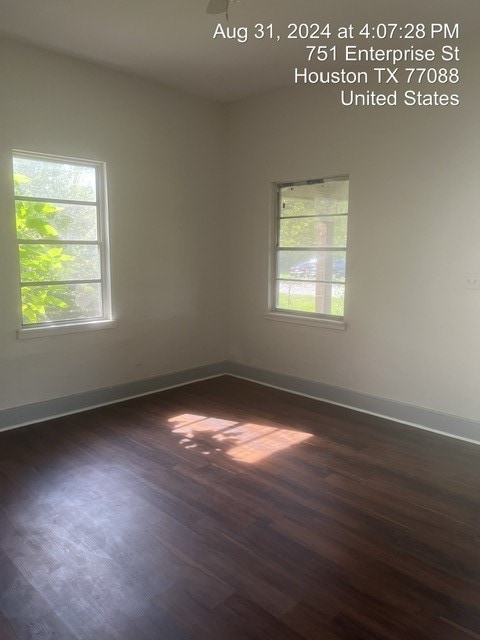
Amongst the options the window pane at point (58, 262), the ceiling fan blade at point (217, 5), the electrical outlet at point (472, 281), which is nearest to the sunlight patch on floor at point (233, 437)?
the window pane at point (58, 262)

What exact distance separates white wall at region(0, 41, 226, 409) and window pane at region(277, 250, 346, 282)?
31.9 inches

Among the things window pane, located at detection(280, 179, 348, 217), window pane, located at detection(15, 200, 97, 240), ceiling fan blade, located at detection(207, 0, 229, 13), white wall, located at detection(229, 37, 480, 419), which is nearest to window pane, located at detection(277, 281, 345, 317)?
white wall, located at detection(229, 37, 480, 419)

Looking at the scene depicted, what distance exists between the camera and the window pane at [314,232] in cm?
442

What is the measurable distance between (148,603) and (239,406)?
2.51 metres

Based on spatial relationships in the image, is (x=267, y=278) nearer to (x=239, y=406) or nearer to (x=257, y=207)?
(x=257, y=207)

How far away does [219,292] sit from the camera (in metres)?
5.41

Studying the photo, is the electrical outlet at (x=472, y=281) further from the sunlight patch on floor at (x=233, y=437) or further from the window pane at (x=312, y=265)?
the sunlight patch on floor at (x=233, y=437)

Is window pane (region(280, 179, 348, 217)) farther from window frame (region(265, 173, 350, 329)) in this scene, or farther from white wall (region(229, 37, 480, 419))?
white wall (region(229, 37, 480, 419))

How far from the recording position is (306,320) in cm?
471

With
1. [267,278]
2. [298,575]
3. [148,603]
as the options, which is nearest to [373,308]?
[267,278]

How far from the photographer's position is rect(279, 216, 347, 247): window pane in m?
4.42

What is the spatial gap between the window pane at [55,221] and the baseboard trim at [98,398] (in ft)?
4.64

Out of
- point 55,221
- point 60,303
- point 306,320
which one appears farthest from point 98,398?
point 306,320

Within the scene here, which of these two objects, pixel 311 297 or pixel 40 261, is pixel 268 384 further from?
pixel 40 261
